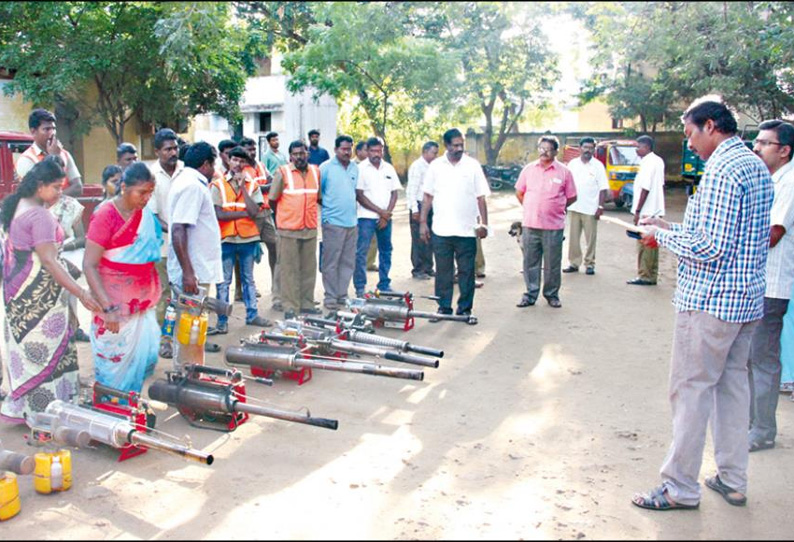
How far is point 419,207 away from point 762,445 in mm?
5906

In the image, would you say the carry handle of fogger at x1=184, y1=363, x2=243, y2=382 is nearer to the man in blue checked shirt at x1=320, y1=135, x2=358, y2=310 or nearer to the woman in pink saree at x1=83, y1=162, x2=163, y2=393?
the woman in pink saree at x1=83, y1=162, x2=163, y2=393

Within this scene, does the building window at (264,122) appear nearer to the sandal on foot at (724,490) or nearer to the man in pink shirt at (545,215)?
the man in pink shirt at (545,215)

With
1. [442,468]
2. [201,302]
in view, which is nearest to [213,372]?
[201,302]

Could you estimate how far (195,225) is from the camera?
18.0 ft

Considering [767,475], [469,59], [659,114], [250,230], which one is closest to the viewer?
[767,475]

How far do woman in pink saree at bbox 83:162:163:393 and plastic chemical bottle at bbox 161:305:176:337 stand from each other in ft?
3.95

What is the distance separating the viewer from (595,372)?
19.6 ft

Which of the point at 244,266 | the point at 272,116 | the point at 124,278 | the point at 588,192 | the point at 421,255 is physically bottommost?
the point at 421,255

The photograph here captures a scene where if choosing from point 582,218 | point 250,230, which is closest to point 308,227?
point 250,230

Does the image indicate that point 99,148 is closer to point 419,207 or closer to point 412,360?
point 419,207

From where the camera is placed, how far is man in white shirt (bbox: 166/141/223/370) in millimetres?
5359

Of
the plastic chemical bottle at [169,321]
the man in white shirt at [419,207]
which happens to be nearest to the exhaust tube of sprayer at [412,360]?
the plastic chemical bottle at [169,321]

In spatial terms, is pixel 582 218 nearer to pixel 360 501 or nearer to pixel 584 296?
pixel 584 296

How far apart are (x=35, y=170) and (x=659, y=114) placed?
8.47m
